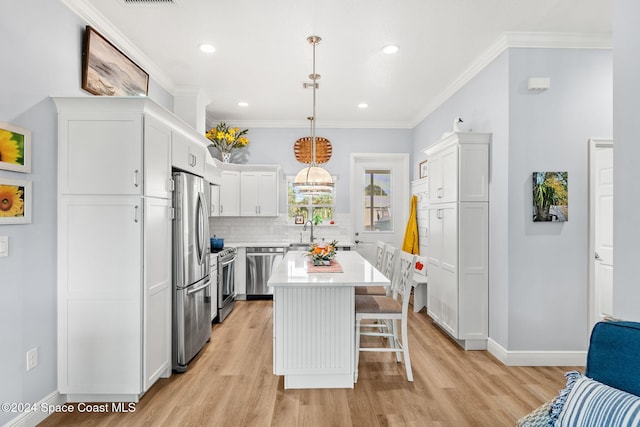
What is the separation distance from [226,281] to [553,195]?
3842mm

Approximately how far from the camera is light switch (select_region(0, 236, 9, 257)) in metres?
2.00

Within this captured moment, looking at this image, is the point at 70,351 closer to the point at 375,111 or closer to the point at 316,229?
the point at 316,229

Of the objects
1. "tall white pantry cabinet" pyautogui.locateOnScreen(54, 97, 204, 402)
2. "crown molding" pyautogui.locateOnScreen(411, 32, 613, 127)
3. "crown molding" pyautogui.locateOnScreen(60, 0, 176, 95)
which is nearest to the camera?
"tall white pantry cabinet" pyautogui.locateOnScreen(54, 97, 204, 402)

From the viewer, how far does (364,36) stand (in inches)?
125

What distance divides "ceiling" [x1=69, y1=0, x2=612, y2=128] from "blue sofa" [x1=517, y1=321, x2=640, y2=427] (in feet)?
8.06

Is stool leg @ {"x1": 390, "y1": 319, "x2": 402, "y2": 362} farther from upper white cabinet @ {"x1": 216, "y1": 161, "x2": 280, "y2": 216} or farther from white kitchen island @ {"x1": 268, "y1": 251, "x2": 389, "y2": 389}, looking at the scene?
upper white cabinet @ {"x1": 216, "y1": 161, "x2": 280, "y2": 216}

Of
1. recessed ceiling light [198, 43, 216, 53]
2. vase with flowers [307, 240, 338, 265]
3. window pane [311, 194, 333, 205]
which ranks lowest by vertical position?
vase with flowers [307, 240, 338, 265]

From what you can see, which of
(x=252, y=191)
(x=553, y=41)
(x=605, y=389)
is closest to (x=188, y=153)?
(x=252, y=191)

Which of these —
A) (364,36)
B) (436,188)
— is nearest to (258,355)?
(436,188)

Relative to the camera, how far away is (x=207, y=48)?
3.39m

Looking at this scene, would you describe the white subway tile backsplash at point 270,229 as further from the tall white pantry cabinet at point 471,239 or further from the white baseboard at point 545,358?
the white baseboard at point 545,358

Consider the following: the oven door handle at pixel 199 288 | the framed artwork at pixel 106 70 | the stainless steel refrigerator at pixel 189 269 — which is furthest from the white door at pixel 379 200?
the framed artwork at pixel 106 70

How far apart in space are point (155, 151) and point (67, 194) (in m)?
0.65

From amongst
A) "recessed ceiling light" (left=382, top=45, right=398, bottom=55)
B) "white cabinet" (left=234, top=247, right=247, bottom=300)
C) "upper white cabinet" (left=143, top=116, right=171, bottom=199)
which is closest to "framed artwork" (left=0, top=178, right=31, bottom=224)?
"upper white cabinet" (left=143, top=116, right=171, bottom=199)
